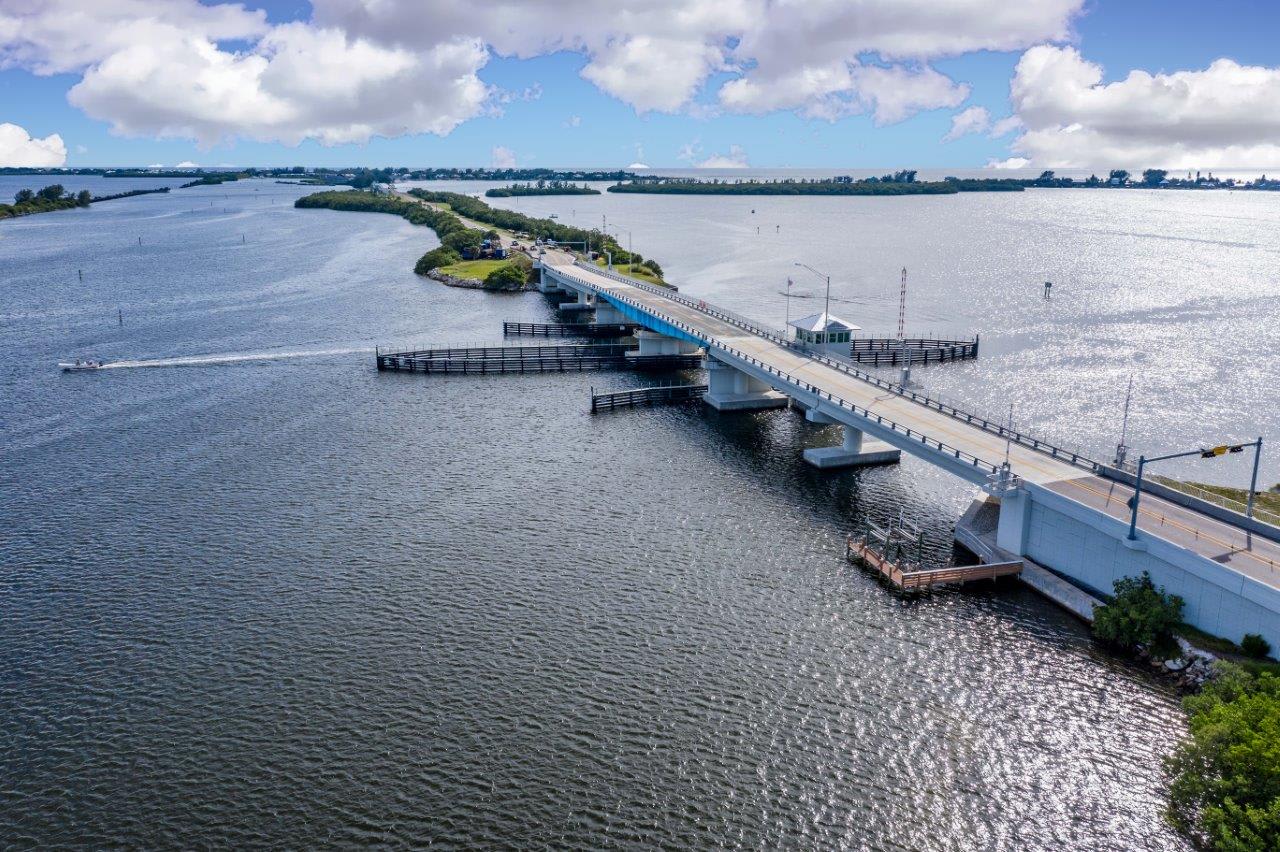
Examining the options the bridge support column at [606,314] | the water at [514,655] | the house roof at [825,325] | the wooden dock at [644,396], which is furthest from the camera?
the bridge support column at [606,314]

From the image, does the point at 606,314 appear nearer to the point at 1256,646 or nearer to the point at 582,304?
the point at 582,304

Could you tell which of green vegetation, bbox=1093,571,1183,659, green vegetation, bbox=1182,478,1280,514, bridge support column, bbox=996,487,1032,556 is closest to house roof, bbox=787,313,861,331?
green vegetation, bbox=1182,478,1280,514

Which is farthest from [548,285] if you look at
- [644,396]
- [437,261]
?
[644,396]

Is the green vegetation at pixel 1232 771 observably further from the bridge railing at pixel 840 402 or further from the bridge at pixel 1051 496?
the bridge railing at pixel 840 402

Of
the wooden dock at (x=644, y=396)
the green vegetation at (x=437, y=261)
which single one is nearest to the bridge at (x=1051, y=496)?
the wooden dock at (x=644, y=396)

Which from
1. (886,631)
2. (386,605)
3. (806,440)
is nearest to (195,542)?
(386,605)

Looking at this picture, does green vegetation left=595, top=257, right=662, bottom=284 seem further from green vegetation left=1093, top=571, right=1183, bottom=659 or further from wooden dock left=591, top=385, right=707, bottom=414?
green vegetation left=1093, top=571, right=1183, bottom=659
